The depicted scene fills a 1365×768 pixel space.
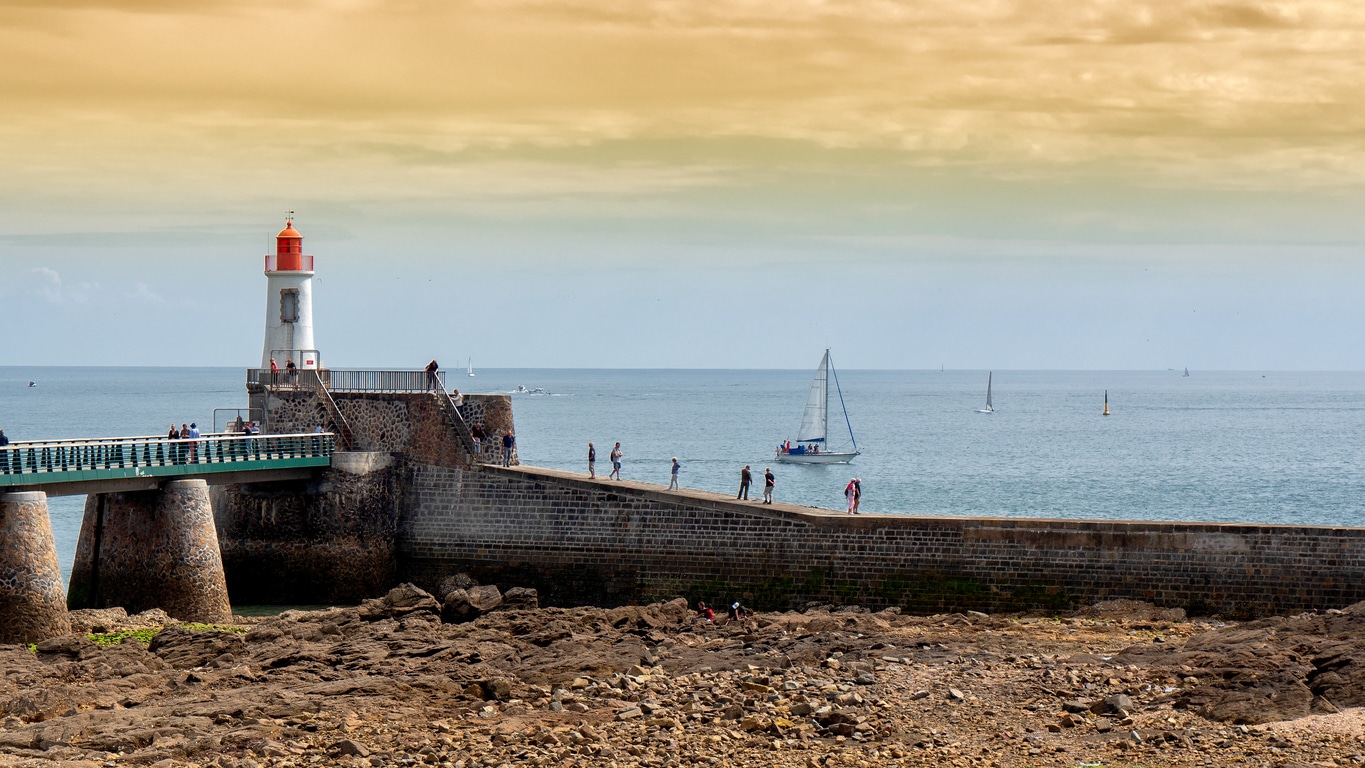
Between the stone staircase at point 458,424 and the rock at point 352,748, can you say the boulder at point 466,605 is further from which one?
the rock at point 352,748

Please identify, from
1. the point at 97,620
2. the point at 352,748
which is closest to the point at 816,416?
the point at 97,620

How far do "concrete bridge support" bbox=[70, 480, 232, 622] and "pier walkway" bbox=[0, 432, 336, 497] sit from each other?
50cm

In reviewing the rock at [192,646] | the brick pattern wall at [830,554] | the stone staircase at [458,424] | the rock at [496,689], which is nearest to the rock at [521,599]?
the brick pattern wall at [830,554]

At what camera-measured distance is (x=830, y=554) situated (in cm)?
2708

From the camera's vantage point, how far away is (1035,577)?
2611 cm

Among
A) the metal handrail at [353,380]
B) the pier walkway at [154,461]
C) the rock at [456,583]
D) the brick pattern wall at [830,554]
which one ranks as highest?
the metal handrail at [353,380]

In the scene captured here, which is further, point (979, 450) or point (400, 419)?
point (979, 450)

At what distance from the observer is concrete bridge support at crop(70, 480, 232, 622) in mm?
26969

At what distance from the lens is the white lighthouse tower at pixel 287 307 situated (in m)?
33.5

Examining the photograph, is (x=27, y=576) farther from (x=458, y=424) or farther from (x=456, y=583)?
(x=458, y=424)

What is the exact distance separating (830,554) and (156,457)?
11948mm

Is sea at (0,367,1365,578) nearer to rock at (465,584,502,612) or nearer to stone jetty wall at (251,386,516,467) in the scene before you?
stone jetty wall at (251,386,516,467)

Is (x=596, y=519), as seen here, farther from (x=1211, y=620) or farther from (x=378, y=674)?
(x=1211, y=620)

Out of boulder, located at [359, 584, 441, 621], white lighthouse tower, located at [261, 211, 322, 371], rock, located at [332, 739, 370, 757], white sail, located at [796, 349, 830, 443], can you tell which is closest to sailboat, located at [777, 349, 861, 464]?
white sail, located at [796, 349, 830, 443]
